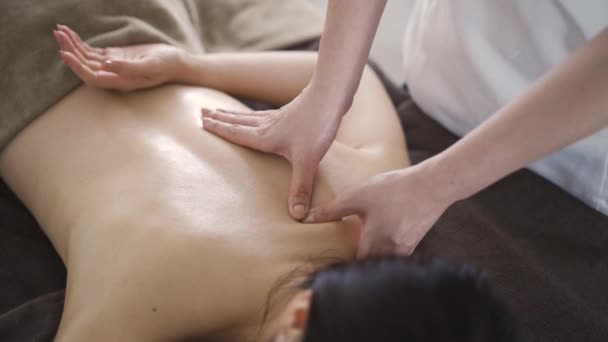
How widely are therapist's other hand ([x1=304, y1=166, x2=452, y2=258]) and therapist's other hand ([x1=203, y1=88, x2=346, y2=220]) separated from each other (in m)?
0.07

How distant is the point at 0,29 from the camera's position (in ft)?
3.09

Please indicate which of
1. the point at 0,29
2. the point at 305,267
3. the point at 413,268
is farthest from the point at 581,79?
the point at 0,29

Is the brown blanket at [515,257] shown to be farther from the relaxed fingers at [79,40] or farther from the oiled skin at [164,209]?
the relaxed fingers at [79,40]

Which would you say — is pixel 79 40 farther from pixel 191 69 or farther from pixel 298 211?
pixel 298 211

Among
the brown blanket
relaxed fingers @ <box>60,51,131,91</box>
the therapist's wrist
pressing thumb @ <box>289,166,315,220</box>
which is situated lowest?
the brown blanket

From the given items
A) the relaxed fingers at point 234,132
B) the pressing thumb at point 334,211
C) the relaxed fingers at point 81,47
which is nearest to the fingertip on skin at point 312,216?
the pressing thumb at point 334,211

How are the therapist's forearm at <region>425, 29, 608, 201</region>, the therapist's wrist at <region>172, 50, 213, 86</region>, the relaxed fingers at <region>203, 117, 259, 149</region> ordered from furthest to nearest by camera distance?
the therapist's wrist at <region>172, 50, 213, 86</region>, the relaxed fingers at <region>203, 117, 259, 149</region>, the therapist's forearm at <region>425, 29, 608, 201</region>

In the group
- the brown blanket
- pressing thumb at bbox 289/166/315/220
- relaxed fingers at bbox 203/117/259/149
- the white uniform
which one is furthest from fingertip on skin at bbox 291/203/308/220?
the white uniform

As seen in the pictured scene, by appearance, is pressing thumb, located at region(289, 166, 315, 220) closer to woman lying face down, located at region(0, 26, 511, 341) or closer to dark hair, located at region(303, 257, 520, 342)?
woman lying face down, located at region(0, 26, 511, 341)

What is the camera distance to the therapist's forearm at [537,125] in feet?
1.99

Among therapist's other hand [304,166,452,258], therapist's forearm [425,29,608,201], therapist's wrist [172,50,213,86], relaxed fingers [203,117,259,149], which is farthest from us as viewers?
therapist's wrist [172,50,213,86]

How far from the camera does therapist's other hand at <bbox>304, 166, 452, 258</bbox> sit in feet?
2.36

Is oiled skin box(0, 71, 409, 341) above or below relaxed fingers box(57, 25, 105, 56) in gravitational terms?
below

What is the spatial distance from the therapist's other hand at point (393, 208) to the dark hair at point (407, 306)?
0.53ft
